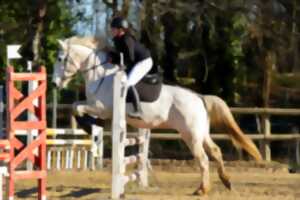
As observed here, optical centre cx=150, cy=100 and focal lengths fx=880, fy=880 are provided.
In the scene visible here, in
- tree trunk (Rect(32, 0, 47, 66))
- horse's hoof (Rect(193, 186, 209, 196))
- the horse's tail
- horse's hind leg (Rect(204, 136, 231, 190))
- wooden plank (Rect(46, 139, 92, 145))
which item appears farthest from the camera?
tree trunk (Rect(32, 0, 47, 66))

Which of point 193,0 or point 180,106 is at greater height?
point 193,0

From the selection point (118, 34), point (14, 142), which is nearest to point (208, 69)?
point (118, 34)

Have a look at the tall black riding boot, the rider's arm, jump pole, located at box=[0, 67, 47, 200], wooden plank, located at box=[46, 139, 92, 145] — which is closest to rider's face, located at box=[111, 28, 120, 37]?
the rider's arm

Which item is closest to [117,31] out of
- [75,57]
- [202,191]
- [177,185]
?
[75,57]

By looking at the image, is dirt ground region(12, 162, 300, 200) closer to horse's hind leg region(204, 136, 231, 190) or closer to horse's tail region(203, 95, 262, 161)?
horse's hind leg region(204, 136, 231, 190)

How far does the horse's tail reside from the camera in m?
12.6

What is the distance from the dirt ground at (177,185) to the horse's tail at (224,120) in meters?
0.59

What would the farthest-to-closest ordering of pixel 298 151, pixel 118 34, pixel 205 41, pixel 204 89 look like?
pixel 204 89, pixel 205 41, pixel 298 151, pixel 118 34

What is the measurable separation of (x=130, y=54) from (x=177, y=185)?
9.44 feet

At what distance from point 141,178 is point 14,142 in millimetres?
3254

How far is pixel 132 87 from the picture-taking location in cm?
1139

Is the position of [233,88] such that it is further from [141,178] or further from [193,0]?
[141,178]

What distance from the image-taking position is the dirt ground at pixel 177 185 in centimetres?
1112

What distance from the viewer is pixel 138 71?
443 inches
